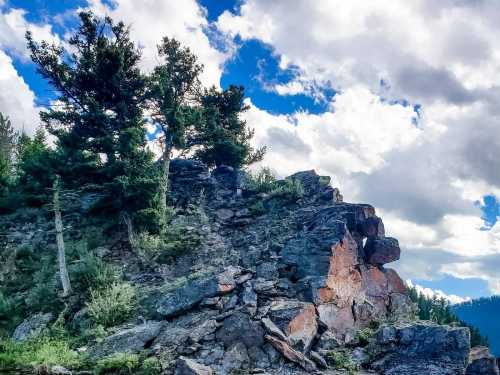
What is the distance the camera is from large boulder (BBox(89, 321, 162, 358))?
11383 millimetres

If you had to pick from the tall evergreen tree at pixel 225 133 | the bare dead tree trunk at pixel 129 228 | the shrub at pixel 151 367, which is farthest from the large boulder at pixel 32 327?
the tall evergreen tree at pixel 225 133

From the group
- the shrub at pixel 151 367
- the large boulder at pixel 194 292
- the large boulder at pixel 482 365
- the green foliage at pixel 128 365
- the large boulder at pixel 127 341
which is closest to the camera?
the shrub at pixel 151 367

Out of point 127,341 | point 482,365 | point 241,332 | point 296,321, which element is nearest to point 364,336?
point 296,321

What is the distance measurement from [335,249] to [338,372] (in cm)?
538

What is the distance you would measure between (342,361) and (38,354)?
9156mm

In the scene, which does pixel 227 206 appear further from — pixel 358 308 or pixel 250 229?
pixel 358 308

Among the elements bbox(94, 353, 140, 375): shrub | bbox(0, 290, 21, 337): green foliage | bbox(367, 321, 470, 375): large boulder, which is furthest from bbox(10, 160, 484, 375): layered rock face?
bbox(0, 290, 21, 337): green foliage

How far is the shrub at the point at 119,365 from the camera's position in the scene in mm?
10203

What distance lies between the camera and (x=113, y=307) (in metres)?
14.0

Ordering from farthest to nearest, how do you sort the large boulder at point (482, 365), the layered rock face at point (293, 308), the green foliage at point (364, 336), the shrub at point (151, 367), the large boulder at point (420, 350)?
the green foliage at point (364, 336) → the large boulder at point (482, 365) → the layered rock face at point (293, 308) → the large boulder at point (420, 350) → the shrub at point (151, 367)

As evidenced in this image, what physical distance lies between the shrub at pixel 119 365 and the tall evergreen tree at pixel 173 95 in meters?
13.2

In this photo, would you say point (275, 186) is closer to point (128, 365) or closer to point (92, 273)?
point (92, 273)

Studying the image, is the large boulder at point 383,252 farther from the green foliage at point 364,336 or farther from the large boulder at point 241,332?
the large boulder at point 241,332

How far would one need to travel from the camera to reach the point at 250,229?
21438 mm
